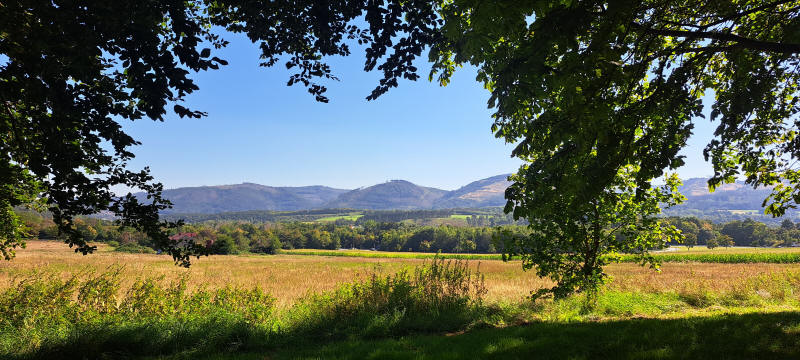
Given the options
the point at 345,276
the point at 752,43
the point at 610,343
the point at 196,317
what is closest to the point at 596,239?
the point at 610,343

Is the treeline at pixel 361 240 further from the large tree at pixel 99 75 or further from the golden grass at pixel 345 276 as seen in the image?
the large tree at pixel 99 75

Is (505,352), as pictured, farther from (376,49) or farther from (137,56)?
(137,56)

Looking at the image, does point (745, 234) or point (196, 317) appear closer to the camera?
point (196, 317)

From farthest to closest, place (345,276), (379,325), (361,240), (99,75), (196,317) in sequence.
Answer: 1. (361,240)
2. (345,276)
3. (196,317)
4. (379,325)
5. (99,75)

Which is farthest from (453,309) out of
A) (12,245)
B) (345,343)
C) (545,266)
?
(12,245)

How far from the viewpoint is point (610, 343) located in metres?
5.50

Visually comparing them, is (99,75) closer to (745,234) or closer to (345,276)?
(345,276)

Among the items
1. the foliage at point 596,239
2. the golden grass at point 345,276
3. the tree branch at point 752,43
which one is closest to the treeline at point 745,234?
the golden grass at point 345,276

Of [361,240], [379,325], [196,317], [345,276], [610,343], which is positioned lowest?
[361,240]

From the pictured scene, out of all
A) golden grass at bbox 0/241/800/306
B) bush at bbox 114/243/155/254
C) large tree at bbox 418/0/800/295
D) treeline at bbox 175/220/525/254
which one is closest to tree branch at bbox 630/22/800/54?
large tree at bbox 418/0/800/295

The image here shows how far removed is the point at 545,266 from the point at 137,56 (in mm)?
10204

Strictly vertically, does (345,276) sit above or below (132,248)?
above

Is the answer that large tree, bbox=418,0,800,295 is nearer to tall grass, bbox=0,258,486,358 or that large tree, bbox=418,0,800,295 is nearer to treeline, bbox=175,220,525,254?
tall grass, bbox=0,258,486,358

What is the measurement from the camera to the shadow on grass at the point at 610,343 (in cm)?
497
